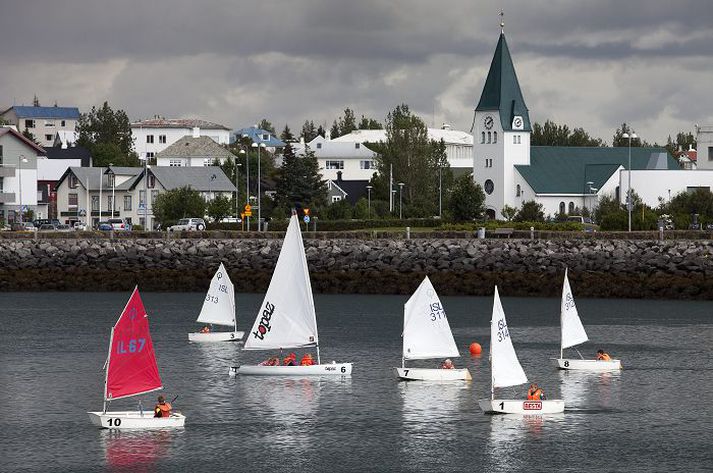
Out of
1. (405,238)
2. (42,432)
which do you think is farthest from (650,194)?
(42,432)

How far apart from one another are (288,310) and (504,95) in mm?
134538

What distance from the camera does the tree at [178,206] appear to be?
517 ft

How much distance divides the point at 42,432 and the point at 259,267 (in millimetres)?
60695

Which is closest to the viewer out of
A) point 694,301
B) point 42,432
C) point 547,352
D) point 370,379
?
point 42,432

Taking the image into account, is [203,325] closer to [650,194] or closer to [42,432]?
[42,432]

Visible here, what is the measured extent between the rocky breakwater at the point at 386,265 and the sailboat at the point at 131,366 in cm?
5723

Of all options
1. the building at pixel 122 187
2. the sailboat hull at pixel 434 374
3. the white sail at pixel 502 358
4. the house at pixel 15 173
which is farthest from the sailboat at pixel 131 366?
the building at pixel 122 187

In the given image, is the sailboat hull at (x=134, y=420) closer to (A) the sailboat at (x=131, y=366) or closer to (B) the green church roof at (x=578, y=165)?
(A) the sailboat at (x=131, y=366)

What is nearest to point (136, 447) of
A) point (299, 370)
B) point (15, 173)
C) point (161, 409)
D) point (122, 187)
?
point (161, 409)

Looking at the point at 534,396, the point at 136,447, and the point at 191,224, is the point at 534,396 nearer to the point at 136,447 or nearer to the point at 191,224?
the point at 136,447

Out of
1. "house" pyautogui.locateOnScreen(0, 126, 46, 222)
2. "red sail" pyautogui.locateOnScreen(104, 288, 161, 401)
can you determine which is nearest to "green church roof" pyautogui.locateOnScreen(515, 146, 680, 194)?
"house" pyautogui.locateOnScreen(0, 126, 46, 222)

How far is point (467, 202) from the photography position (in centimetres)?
15388

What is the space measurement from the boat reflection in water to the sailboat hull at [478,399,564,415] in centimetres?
1179

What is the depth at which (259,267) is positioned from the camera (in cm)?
10794
